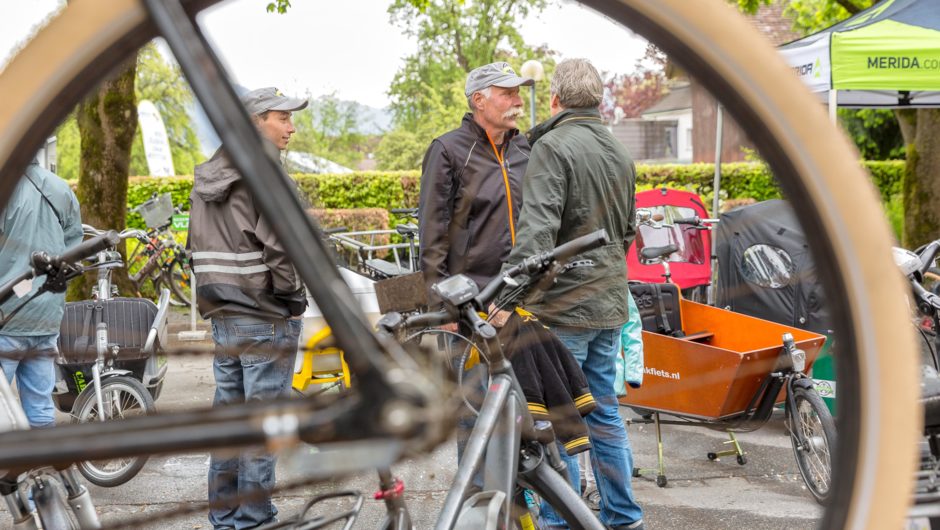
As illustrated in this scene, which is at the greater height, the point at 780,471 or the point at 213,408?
the point at 213,408

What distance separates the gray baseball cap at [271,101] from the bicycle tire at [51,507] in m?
1.26

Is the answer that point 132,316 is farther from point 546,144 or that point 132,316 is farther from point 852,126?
point 852,126

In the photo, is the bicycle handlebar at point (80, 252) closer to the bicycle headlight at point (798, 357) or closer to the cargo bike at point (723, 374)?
the cargo bike at point (723, 374)

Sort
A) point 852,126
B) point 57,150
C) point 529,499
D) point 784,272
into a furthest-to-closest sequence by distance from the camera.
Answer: point 852,126 → point 529,499 → point 784,272 → point 57,150

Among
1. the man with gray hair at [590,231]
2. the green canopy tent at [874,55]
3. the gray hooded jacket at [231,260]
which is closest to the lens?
the gray hooded jacket at [231,260]

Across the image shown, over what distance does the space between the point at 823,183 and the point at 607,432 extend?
284 cm

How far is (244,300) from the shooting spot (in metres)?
3.18

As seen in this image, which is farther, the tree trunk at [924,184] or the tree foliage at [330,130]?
the tree trunk at [924,184]

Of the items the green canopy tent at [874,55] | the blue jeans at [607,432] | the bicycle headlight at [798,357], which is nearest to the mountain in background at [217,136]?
the blue jeans at [607,432]

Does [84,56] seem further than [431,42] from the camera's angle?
No

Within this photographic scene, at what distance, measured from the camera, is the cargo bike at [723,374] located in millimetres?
3625

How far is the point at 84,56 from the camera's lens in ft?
2.81

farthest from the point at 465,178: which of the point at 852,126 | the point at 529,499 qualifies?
the point at 852,126

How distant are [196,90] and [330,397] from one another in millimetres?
308
